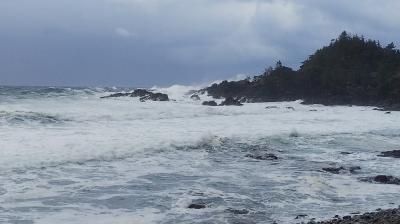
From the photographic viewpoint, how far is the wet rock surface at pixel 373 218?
9077mm

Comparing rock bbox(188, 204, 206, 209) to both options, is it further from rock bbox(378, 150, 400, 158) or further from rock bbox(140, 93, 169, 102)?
rock bbox(140, 93, 169, 102)

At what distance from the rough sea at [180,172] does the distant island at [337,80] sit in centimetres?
1923

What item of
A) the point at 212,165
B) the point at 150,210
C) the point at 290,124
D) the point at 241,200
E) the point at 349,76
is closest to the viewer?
the point at 150,210

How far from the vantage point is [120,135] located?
19.8 meters

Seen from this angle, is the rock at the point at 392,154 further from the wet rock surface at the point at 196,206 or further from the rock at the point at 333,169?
the wet rock surface at the point at 196,206

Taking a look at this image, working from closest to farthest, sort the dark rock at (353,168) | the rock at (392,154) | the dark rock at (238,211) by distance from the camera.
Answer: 1. the dark rock at (238,211)
2. the dark rock at (353,168)
3. the rock at (392,154)

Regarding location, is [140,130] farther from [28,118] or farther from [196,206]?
[196,206]

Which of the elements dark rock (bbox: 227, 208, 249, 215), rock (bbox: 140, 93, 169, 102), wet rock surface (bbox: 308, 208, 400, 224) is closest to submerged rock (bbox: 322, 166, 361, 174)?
wet rock surface (bbox: 308, 208, 400, 224)

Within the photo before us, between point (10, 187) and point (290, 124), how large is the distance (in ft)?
56.9

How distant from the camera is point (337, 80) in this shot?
4700 centimetres

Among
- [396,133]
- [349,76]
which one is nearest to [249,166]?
[396,133]

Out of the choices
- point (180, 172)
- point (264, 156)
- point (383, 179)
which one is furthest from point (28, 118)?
point (383, 179)

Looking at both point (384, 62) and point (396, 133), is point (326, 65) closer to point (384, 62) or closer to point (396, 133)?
point (384, 62)

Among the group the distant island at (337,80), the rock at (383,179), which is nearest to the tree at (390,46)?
the distant island at (337,80)
